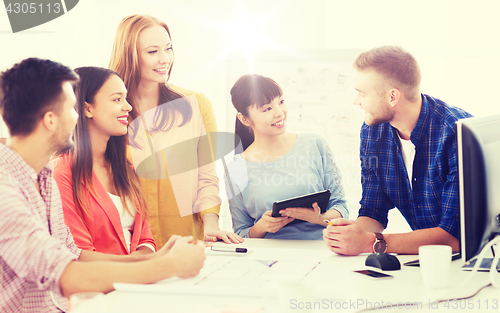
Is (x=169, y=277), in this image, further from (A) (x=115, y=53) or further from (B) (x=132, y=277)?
(A) (x=115, y=53)

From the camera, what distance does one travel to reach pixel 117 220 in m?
1.59

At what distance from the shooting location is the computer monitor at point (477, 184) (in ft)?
3.18

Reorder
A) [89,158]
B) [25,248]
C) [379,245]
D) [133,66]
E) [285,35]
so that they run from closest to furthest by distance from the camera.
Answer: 1. [25,248]
2. [379,245]
3. [89,158]
4. [133,66]
5. [285,35]

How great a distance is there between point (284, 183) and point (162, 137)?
2.40ft

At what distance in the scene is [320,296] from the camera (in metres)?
0.91

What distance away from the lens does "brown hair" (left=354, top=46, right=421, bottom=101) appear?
5.96 feet

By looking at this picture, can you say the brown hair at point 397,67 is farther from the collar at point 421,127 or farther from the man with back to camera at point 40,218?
the man with back to camera at point 40,218

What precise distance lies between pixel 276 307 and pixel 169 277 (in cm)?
38

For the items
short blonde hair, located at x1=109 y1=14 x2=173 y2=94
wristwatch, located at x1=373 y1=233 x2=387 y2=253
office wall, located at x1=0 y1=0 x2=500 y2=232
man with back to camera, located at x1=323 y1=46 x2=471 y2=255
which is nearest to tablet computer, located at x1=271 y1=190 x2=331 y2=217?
man with back to camera, located at x1=323 y1=46 x2=471 y2=255

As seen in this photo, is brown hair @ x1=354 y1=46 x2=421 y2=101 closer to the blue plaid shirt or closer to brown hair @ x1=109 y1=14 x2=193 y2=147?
the blue plaid shirt

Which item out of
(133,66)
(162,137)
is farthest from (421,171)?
(133,66)

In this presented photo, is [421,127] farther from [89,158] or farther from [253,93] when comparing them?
[89,158]

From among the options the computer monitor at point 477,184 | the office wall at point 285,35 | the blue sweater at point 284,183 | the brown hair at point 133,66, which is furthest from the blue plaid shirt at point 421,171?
the office wall at point 285,35

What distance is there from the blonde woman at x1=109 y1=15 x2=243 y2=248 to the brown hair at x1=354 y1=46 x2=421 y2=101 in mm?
949
